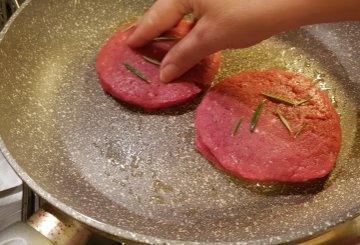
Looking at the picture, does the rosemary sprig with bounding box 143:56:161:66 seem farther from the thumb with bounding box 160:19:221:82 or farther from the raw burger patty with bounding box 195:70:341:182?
the raw burger patty with bounding box 195:70:341:182

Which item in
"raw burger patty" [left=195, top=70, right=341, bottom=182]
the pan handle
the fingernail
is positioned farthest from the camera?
the fingernail

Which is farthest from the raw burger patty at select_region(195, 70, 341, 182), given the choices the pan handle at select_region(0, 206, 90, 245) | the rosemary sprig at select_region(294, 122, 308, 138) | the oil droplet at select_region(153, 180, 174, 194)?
the pan handle at select_region(0, 206, 90, 245)

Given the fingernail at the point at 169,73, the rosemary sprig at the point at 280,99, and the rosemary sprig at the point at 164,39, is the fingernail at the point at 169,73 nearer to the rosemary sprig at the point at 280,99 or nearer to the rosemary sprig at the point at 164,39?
the rosemary sprig at the point at 164,39

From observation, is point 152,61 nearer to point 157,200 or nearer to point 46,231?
point 157,200

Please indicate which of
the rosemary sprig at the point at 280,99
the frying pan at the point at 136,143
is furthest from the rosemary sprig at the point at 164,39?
the rosemary sprig at the point at 280,99

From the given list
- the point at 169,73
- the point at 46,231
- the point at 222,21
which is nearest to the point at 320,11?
the point at 222,21

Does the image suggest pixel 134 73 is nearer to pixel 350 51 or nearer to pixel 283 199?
pixel 283 199
